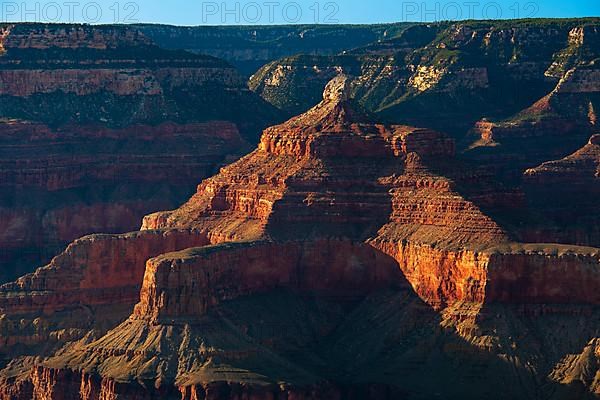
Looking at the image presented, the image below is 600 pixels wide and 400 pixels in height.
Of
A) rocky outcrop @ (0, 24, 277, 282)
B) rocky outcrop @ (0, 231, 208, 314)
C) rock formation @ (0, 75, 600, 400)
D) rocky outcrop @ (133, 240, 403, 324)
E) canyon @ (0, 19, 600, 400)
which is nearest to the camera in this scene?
rock formation @ (0, 75, 600, 400)

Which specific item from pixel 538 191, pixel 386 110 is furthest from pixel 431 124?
pixel 538 191

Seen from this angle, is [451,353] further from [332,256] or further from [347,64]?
[347,64]

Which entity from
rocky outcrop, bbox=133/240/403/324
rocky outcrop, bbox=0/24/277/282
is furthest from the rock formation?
rocky outcrop, bbox=0/24/277/282

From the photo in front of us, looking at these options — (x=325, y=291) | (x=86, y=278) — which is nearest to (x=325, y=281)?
(x=325, y=291)

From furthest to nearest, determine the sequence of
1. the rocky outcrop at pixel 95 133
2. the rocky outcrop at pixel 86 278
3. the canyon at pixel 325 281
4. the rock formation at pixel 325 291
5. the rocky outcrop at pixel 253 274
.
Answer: the rocky outcrop at pixel 95 133
the rocky outcrop at pixel 86 278
the rocky outcrop at pixel 253 274
the canyon at pixel 325 281
the rock formation at pixel 325 291

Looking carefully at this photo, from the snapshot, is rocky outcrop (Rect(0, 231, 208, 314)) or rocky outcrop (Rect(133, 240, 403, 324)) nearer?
rocky outcrop (Rect(133, 240, 403, 324))

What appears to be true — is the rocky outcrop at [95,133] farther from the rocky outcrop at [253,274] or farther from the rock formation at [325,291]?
the rocky outcrop at [253,274]

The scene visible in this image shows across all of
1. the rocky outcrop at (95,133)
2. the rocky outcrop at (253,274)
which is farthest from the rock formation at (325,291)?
the rocky outcrop at (95,133)

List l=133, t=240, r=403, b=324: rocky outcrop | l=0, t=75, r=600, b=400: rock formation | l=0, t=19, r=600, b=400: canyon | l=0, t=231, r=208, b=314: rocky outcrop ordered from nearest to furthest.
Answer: l=0, t=75, r=600, b=400: rock formation, l=0, t=19, r=600, b=400: canyon, l=133, t=240, r=403, b=324: rocky outcrop, l=0, t=231, r=208, b=314: rocky outcrop

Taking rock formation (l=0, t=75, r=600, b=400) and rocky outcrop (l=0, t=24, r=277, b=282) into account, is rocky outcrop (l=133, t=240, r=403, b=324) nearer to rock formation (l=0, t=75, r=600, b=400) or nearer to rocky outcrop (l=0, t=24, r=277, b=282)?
rock formation (l=0, t=75, r=600, b=400)

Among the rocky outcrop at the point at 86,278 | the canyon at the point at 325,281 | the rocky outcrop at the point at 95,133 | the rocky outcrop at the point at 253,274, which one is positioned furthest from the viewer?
the rocky outcrop at the point at 95,133

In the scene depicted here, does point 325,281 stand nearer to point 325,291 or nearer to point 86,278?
point 325,291
